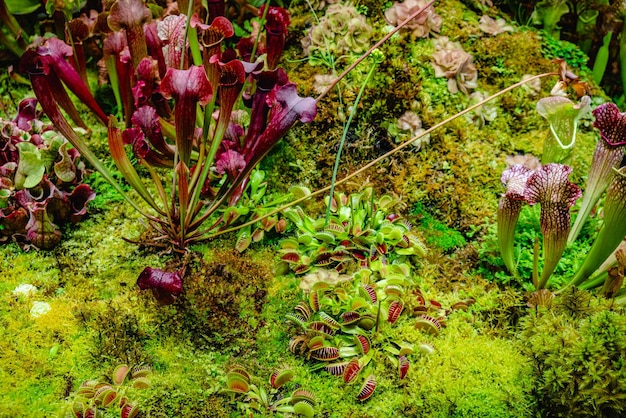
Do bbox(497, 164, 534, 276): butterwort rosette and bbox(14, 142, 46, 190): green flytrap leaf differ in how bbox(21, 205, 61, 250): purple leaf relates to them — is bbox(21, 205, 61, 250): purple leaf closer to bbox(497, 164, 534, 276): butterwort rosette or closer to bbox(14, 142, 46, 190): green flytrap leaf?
bbox(14, 142, 46, 190): green flytrap leaf

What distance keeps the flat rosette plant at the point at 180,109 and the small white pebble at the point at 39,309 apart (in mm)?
480

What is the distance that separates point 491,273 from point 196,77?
1.55 m

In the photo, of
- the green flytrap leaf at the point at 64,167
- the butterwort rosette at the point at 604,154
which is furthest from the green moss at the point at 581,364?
the green flytrap leaf at the point at 64,167

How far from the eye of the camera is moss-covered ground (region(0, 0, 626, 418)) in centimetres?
181

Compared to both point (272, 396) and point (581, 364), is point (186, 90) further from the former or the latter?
point (581, 364)

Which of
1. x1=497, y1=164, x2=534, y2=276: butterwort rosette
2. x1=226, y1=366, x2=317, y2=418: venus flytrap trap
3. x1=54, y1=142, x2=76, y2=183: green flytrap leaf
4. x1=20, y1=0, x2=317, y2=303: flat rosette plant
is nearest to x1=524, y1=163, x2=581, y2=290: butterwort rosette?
x1=497, y1=164, x2=534, y2=276: butterwort rosette

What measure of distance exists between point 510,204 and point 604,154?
47cm

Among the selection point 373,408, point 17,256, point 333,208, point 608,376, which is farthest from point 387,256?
point 17,256

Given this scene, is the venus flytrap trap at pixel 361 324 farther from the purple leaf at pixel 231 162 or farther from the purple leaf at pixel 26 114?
the purple leaf at pixel 26 114

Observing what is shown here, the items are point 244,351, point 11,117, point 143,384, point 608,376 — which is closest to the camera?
point 608,376

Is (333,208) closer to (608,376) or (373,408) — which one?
(373,408)

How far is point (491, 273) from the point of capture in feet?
7.75

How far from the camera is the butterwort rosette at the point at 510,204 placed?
6.81 feet

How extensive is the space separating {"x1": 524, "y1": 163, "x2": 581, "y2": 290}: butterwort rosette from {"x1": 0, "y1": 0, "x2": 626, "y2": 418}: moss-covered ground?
234 millimetres
